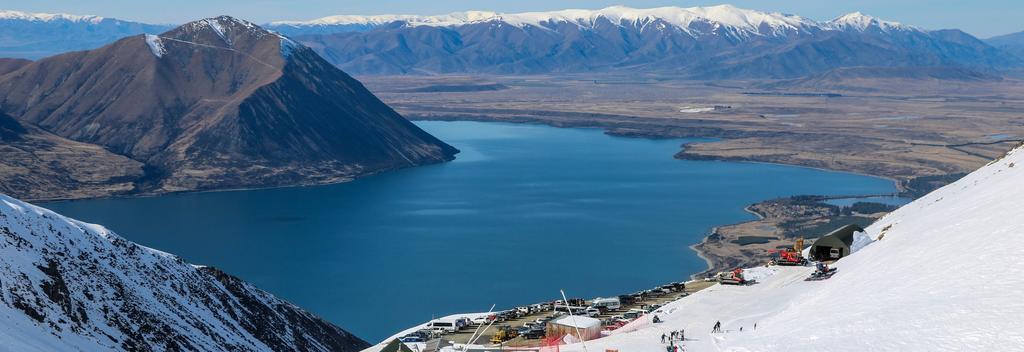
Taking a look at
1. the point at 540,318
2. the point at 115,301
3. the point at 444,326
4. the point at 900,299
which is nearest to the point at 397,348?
the point at 540,318

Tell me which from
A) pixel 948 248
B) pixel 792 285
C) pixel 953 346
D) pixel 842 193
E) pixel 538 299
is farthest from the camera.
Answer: pixel 842 193

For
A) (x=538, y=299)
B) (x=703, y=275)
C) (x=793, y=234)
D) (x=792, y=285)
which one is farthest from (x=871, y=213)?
(x=792, y=285)

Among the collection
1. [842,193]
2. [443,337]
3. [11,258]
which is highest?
[842,193]

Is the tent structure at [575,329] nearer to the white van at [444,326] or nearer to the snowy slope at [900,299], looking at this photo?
the snowy slope at [900,299]

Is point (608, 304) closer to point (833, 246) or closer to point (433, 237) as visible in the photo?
point (833, 246)

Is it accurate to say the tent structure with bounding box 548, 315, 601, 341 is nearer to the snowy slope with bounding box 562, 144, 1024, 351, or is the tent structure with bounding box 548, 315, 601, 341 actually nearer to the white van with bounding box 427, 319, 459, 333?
the snowy slope with bounding box 562, 144, 1024, 351

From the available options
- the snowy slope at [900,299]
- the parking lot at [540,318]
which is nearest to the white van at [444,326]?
the parking lot at [540,318]

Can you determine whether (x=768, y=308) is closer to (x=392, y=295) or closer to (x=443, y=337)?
(x=443, y=337)
